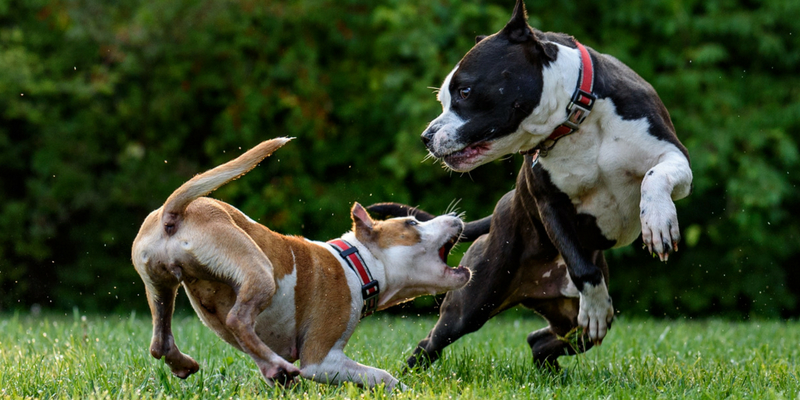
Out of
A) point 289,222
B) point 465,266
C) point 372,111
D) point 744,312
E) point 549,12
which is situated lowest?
point 744,312

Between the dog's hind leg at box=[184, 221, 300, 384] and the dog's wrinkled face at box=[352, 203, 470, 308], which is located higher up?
the dog's hind leg at box=[184, 221, 300, 384]

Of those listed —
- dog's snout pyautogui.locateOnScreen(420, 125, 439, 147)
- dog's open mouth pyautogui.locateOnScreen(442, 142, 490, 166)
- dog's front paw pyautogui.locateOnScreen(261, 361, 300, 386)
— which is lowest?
dog's front paw pyautogui.locateOnScreen(261, 361, 300, 386)

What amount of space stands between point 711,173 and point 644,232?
7.25 m

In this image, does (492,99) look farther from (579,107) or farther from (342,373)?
(342,373)

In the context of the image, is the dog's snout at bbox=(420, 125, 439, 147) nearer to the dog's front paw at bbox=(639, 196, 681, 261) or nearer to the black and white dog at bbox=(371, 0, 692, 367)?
the black and white dog at bbox=(371, 0, 692, 367)

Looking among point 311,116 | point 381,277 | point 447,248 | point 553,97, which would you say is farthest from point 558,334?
point 311,116

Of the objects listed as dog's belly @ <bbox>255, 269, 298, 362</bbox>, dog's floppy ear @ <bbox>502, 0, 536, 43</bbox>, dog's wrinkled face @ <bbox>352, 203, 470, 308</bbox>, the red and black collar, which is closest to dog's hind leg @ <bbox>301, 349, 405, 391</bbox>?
dog's belly @ <bbox>255, 269, 298, 362</bbox>

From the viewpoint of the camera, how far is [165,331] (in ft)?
11.8

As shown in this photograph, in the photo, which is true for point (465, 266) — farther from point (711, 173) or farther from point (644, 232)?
point (711, 173)

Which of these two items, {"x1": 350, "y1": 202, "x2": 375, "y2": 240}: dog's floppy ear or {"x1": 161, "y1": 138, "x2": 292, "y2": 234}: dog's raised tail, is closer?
{"x1": 161, "y1": 138, "x2": 292, "y2": 234}: dog's raised tail

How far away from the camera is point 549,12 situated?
36.8 feet

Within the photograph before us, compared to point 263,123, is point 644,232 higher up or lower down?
higher up

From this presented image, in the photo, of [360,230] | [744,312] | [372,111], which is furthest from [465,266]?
[744,312]

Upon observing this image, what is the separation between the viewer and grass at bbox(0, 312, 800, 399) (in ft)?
11.6
